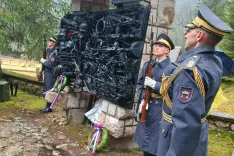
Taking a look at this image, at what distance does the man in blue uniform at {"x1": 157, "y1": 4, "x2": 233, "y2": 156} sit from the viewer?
1743mm

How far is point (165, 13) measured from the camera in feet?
12.8

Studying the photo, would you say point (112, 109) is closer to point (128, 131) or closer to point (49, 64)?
point (128, 131)

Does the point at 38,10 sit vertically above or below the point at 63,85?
above

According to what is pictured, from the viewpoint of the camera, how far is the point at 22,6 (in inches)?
305

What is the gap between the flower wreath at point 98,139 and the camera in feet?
13.2

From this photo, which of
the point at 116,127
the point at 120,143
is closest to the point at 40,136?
the point at 120,143

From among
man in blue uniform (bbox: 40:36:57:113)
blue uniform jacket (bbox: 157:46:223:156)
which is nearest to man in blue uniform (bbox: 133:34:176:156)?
blue uniform jacket (bbox: 157:46:223:156)

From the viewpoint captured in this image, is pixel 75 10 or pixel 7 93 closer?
pixel 75 10

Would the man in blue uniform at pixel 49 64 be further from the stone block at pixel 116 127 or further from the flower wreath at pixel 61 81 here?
the stone block at pixel 116 127

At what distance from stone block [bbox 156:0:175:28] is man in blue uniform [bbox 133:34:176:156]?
1.86 ft

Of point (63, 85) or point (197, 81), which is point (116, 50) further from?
point (197, 81)

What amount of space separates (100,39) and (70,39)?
1139 millimetres

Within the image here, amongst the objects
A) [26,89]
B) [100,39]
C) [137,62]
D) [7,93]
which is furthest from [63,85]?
[26,89]

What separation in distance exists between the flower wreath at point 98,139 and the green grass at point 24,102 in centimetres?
386
